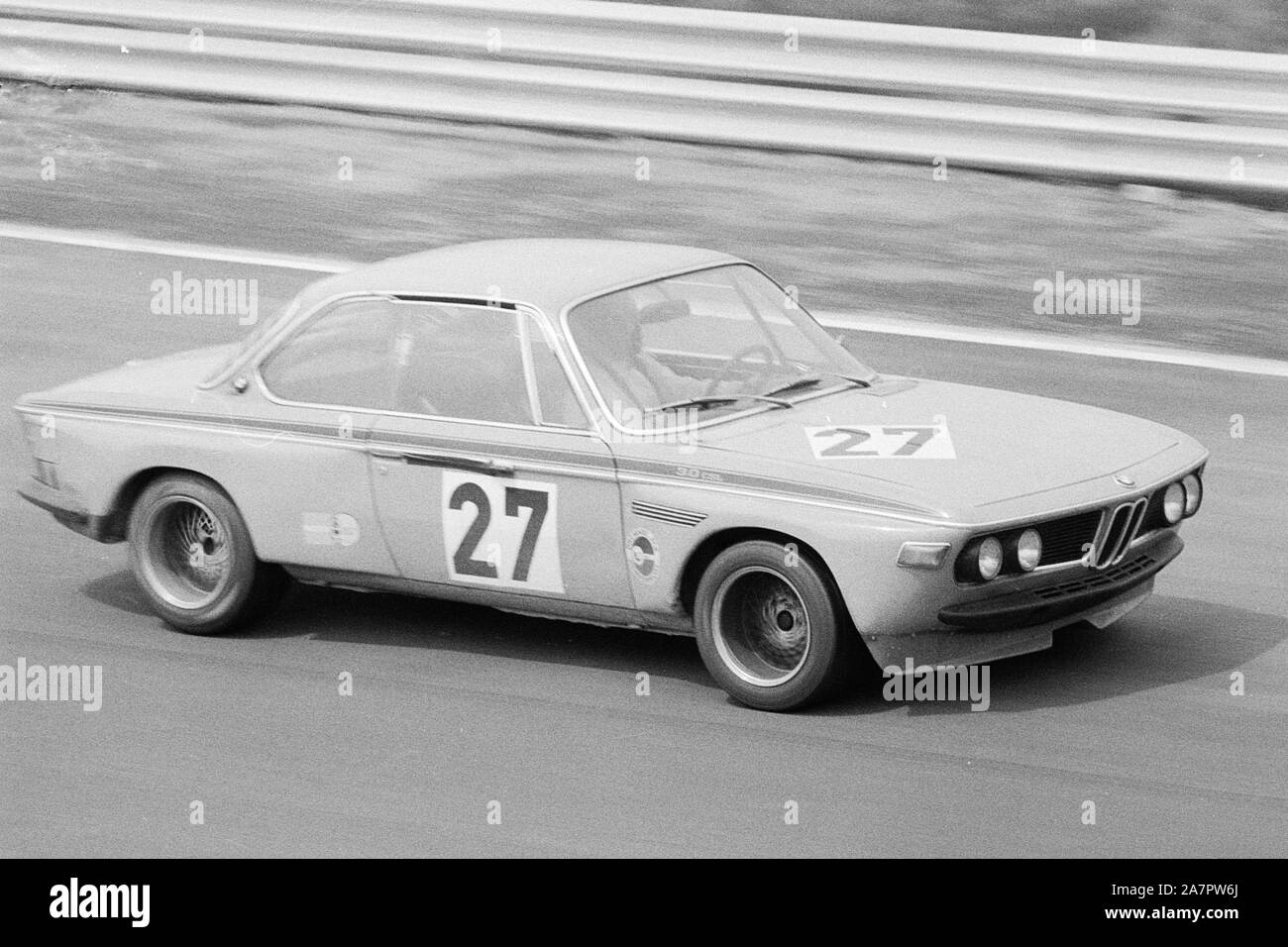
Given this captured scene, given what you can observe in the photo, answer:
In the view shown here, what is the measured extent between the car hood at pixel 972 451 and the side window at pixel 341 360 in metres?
1.28

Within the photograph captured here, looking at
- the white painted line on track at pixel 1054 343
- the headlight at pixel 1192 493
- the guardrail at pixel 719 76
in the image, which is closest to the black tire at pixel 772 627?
the headlight at pixel 1192 493

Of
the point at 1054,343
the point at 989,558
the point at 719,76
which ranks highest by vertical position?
the point at 719,76

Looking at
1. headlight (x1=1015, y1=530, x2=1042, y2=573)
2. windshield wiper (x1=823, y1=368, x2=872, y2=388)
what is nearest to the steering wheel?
windshield wiper (x1=823, y1=368, x2=872, y2=388)

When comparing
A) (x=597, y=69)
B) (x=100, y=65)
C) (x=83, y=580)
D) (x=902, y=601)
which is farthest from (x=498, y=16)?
(x=902, y=601)

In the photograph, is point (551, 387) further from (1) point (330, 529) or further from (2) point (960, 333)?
(2) point (960, 333)

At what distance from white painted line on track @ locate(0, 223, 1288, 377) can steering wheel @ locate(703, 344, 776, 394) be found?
4123 mm

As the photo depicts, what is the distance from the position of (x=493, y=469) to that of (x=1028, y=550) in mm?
1805

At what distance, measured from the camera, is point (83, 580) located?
8.31 m

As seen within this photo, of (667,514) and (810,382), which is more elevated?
(810,382)

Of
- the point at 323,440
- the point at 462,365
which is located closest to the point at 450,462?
the point at 462,365

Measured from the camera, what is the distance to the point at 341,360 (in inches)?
291

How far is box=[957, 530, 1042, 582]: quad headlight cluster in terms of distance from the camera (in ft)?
20.4

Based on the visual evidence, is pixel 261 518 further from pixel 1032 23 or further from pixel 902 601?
pixel 1032 23

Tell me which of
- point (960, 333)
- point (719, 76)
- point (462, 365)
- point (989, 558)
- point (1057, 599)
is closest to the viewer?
point (989, 558)
